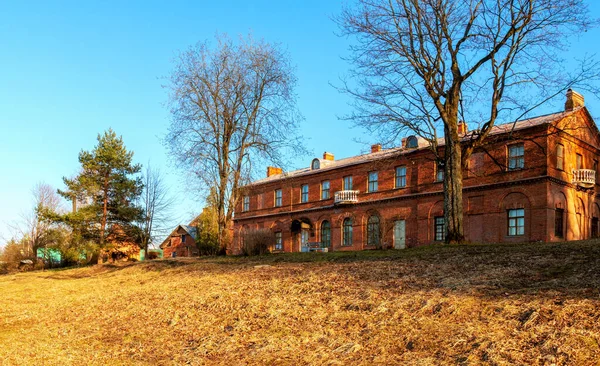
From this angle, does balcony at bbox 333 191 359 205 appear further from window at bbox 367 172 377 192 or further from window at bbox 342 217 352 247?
window at bbox 342 217 352 247

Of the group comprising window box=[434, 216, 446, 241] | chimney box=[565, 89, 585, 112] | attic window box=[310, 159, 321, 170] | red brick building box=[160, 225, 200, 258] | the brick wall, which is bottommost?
red brick building box=[160, 225, 200, 258]

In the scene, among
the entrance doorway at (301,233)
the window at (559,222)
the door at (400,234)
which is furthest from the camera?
the entrance doorway at (301,233)

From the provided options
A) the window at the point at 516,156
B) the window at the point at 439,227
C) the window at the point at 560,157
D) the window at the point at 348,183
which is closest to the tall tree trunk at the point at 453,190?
the window at the point at 516,156

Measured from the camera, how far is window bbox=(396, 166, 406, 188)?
3800cm

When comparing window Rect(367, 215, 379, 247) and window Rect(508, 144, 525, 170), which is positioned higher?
window Rect(508, 144, 525, 170)

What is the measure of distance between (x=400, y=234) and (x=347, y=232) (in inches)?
209

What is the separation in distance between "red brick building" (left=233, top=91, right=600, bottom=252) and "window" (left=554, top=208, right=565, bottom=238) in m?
0.06

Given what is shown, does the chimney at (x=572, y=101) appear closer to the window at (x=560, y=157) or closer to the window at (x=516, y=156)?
the window at (x=560, y=157)

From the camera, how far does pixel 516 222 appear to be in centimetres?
3103

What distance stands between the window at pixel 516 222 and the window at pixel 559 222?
1.72 meters

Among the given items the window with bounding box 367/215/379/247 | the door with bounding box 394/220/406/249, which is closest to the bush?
the door with bounding box 394/220/406/249

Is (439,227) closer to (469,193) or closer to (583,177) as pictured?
(469,193)

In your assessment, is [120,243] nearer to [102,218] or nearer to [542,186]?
[102,218]

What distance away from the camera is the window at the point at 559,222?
30.5 meters
